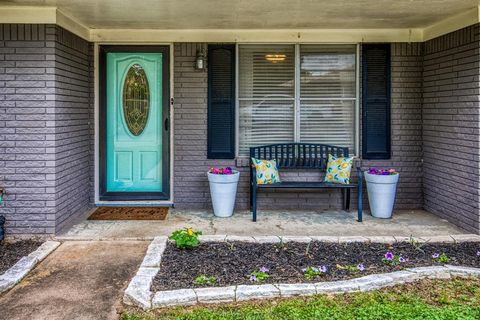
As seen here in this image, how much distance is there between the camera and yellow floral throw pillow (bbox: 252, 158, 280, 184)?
564 centimetres

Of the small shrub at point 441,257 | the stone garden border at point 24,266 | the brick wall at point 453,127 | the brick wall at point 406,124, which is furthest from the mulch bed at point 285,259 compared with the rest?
the brick wall at point 406,124

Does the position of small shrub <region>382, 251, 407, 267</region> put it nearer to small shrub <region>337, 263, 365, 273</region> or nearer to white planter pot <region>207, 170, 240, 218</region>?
small shrub <region>337, 263, 365, 273</region>

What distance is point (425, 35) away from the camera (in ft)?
19.1

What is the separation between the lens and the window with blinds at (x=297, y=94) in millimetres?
5996

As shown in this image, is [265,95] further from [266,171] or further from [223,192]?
[223,192]

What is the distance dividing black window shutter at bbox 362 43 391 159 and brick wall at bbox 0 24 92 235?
145 inches

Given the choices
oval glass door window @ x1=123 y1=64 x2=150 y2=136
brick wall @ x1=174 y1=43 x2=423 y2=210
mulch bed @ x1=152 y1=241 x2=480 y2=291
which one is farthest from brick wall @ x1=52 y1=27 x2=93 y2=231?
mulch bed @ x1=152 y1=241 x2=480 y2=291

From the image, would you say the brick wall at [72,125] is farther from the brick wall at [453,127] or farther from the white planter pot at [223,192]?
the brick wall at [453,127]

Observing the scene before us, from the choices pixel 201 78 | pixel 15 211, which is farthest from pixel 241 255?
pixel 201 78

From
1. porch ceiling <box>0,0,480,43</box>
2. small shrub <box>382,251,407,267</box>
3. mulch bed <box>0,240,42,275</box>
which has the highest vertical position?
porch ceiling <box>0,0,480,43</box>

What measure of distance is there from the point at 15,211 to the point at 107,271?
1523mm

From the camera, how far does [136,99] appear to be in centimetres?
607

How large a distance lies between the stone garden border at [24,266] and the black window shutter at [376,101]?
3881 mm

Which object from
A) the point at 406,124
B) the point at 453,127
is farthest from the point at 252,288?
the point at 406,124
